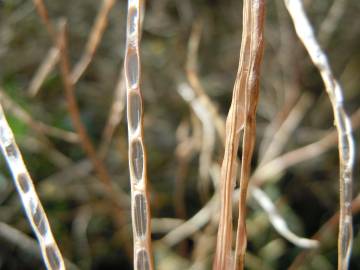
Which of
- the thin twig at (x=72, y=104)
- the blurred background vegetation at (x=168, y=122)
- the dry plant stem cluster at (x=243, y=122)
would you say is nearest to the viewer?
the dry plant stem cluster at (x=243, y=122)

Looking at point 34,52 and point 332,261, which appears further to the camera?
point 34,52

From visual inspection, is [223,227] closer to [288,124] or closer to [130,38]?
[130,38]

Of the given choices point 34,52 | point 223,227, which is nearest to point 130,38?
point 223,227

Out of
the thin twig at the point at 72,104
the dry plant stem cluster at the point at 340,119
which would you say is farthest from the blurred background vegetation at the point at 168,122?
the dry plant stem cluster at the point at 340,119

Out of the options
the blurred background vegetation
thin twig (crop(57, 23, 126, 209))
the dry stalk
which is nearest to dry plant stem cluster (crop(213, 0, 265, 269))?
the dry stalk

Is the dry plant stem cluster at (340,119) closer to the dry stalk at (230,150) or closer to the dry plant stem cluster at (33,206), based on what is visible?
the dry stalk at (230,150)

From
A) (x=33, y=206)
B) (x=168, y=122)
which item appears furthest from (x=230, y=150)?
(x=168, y=122)

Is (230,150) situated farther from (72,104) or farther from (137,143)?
(72,104)
